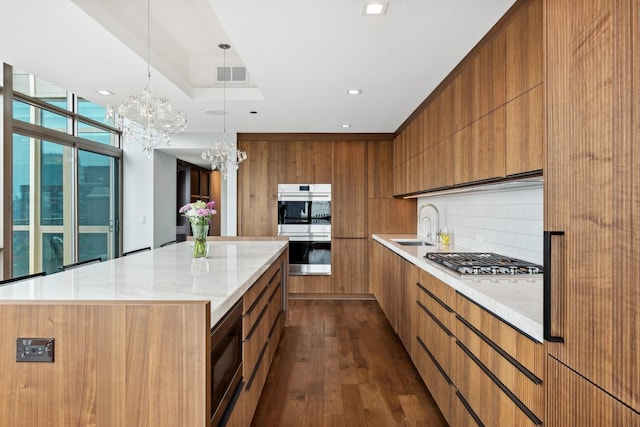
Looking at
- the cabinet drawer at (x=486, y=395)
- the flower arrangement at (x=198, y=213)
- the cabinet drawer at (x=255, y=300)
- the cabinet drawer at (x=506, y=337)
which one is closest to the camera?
the cabinet drawer at (x=506, y=337)

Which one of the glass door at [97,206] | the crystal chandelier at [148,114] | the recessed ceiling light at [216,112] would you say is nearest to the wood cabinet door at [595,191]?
the crystal chandelier at [148,114]

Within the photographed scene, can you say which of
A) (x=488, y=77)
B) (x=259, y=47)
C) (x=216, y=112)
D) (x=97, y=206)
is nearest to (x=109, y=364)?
(x=259, y=47)

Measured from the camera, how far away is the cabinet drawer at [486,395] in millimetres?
1385

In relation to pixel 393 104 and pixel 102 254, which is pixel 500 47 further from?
pixel 102 254

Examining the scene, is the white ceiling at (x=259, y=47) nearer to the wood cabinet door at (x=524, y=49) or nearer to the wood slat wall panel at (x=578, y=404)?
the wood cabinet door at (x=524, y=49)

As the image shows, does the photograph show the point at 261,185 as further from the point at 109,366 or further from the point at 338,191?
the point at 109,366

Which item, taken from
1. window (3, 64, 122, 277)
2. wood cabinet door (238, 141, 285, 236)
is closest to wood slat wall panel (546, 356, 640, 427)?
window (3, 64, 122, 277)

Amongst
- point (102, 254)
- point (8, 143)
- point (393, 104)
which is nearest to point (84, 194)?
point (102, 254)

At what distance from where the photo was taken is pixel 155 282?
1.80 metres

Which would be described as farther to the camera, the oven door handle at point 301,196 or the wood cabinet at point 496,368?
the oven door handle at point 301,196

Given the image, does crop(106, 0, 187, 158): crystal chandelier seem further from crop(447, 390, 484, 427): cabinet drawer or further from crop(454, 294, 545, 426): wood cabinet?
crop(447, 390, 484, 427): cabinet drawer

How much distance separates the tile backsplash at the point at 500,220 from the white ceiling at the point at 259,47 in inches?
41.6

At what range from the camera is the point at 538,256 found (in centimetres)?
240

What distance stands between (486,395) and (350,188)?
165 inches
